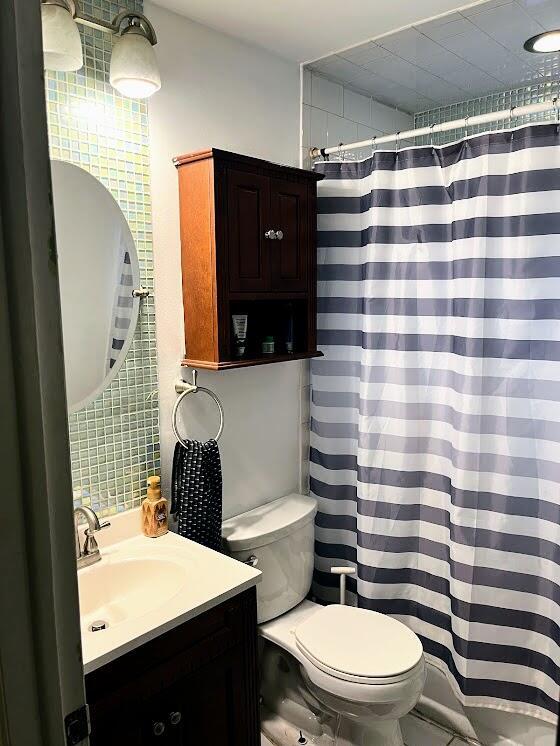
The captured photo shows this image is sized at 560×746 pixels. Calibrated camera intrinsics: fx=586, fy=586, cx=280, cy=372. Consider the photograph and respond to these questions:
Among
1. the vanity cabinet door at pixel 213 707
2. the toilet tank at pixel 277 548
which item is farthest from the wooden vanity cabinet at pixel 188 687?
the toilet tank at pixel 277 548

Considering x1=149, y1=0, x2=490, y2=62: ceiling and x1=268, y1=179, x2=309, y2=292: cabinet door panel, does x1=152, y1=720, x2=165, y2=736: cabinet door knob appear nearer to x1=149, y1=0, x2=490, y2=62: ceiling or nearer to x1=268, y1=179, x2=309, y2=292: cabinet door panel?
x1=268, y1=179, x2=309, y2=292: cabinet door panel

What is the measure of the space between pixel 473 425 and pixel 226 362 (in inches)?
32.7

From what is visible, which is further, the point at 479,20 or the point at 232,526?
the point at 232,526

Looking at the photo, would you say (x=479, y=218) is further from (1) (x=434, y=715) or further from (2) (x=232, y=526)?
(1) (x=434, y=715)

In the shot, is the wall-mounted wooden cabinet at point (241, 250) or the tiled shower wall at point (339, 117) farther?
the tiled shower wall at point (339, 117)

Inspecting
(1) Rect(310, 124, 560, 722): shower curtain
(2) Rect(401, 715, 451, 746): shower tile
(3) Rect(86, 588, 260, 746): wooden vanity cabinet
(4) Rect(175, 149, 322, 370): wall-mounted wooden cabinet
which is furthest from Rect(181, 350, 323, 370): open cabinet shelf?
(2) Rect(401, 715, 451, 746): shower tile

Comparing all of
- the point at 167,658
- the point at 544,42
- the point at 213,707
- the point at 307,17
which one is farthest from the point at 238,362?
the point at 544,42

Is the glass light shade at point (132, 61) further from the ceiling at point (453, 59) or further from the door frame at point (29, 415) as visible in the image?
the door frame at point (29, 415)

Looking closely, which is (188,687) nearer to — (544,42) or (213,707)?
(213,707)

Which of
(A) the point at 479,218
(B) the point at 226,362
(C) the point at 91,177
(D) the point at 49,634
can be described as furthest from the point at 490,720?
(C) the point at 91,177

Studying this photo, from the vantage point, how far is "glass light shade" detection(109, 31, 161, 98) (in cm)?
158

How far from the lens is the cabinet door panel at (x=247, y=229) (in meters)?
1.86

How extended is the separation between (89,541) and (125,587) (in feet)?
0.56

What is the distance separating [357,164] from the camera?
7.21ft
